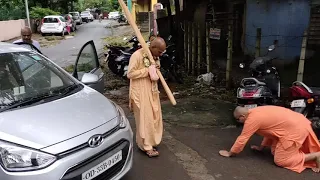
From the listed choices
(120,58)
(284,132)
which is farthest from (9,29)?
(284,132)

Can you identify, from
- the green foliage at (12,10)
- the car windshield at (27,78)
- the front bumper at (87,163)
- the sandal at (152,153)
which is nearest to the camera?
the front bumper at (87,163)

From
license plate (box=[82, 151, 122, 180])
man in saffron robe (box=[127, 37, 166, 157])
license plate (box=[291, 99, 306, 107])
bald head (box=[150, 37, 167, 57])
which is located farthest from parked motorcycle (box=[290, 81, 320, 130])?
license plate (box=[82, 151, 122, 180])

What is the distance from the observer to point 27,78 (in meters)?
3.63

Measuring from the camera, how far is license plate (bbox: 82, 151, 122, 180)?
2739mm

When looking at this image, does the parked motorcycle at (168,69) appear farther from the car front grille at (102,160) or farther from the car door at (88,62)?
the car front grille at (102,160)

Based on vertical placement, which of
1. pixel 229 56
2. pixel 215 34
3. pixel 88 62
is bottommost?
pixel 229 56

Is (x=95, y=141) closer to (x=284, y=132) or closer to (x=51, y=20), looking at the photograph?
(x=284, y=132)

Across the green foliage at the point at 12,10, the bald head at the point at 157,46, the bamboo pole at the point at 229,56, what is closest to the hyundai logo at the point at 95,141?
the bald head at the point at 157,46

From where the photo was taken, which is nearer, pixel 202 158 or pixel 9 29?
pixel 202 158

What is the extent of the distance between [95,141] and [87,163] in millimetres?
190

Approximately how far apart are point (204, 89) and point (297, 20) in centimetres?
321

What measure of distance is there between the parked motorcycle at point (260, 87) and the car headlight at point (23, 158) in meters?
3.25

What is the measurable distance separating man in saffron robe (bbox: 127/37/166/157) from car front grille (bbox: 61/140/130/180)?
891 millimetres

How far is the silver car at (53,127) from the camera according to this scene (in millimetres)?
2510
